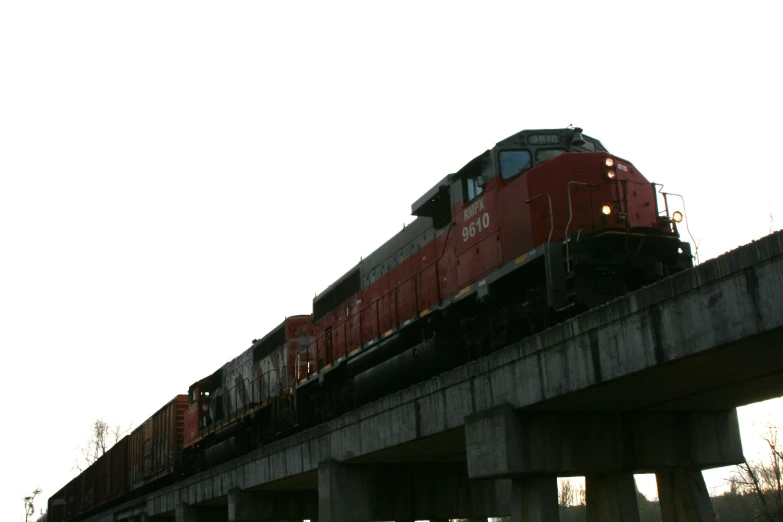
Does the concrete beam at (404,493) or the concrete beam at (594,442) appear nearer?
the concrete beam at (594,442)

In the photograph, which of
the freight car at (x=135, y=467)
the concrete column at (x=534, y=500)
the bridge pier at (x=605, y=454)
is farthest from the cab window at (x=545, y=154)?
the freight car at (x=135, y=467)

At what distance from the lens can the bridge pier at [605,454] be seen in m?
9.78

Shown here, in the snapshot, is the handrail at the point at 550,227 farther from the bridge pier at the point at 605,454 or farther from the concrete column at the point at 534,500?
the concrete column at the point at 534,500

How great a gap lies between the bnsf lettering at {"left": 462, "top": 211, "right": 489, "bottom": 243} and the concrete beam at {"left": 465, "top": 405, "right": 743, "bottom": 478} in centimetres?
394

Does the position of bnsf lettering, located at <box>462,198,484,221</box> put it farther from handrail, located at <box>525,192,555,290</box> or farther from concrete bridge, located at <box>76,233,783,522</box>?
concrete bridge, located at <box>76,233,783,522</box>

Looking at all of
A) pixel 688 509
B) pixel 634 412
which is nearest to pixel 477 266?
pixel 634 412

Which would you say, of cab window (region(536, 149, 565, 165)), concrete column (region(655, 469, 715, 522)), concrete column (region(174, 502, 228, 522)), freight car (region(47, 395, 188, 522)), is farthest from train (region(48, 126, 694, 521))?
freight car (region(47, 395, 188, 522))

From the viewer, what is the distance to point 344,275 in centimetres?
1973

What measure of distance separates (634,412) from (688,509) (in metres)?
1.72

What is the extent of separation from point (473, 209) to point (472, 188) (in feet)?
1.29

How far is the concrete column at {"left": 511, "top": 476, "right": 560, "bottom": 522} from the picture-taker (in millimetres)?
9859

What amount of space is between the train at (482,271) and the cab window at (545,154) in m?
0.02

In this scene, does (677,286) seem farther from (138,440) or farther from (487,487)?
(138,440)

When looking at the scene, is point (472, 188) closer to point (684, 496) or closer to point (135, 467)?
point (684, 496)
